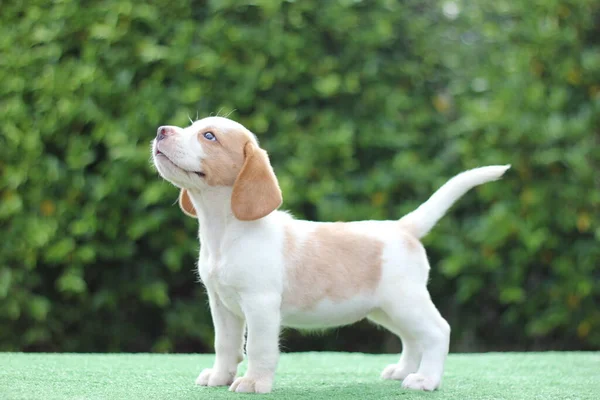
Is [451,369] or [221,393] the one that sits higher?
[221,393]

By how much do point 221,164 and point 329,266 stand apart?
620mm

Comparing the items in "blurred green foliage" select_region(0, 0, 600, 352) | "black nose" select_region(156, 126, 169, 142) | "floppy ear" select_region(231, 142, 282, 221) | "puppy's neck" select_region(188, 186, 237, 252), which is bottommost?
"blurred green foliage" select_region(0, 0, 600, 352)

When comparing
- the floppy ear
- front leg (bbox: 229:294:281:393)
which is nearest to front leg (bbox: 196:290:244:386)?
front leg (bbox: 229:294:281:393)

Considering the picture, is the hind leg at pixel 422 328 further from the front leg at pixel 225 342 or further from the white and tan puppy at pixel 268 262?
the front leg at pixel 225 342

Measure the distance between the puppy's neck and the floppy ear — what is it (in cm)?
11

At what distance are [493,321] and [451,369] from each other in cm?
205

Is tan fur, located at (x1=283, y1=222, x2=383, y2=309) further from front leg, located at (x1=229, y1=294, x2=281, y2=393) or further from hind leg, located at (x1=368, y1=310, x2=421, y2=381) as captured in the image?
hind leg, located at (x1=368, y1=310, x2=421, y2=381)

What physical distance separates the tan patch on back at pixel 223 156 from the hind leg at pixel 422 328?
2.81 ft

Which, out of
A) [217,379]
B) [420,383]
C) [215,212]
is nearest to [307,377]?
[217,379]

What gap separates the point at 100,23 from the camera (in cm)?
586

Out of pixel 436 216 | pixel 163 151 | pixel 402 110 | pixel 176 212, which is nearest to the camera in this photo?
pixel 163 151

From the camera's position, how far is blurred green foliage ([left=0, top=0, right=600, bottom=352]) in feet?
18.7

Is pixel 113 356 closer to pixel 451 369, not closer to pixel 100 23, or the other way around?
pixel 451 369

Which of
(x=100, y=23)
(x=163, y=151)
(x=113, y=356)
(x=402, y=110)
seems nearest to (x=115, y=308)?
(x=113, y=356)
